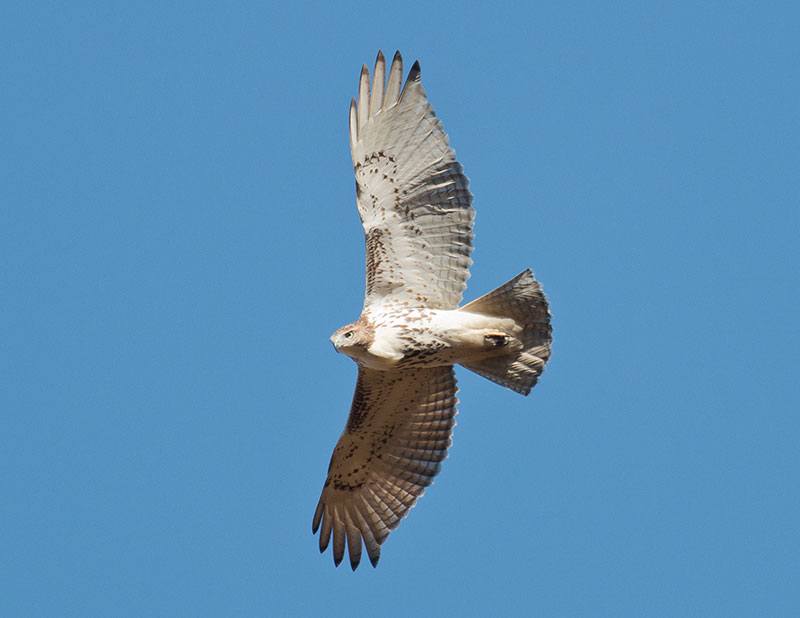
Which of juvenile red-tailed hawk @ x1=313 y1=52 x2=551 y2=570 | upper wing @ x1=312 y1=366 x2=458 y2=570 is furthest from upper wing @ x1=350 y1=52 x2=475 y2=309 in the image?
upper wing @ x1=312 y1=366 x2=458 y2=570

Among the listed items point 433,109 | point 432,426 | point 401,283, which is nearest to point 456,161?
point 433,109

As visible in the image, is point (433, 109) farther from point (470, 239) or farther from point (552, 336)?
point (552, 336)

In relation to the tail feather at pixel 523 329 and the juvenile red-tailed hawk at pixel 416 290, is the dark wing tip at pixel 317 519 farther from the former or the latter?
the tail feather at pixel 523 329

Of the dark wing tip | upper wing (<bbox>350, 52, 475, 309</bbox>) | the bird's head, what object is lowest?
the dark wing tip

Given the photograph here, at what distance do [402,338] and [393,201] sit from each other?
135cm

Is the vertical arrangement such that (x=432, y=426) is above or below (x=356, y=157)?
below

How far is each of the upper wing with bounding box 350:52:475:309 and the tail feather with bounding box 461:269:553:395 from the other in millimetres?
464

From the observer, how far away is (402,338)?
486 inches

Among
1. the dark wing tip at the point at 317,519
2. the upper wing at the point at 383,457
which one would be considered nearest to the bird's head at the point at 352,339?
the upper wing at the point at 383,457

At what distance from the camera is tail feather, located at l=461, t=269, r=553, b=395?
1238cm

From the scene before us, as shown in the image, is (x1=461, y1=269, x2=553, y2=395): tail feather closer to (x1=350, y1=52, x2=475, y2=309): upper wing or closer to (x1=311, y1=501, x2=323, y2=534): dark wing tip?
(x1=350, y1=52, x2=475, y2=309): upper wing

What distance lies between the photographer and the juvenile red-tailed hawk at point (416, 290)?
12.3m

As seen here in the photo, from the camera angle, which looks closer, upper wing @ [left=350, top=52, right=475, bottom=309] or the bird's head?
the bird's head

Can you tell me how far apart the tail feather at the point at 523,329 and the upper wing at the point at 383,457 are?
25.2 inches
